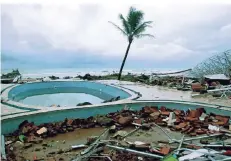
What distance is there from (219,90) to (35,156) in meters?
7.77

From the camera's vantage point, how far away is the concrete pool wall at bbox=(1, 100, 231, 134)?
20.0 ft

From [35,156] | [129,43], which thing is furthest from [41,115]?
[129,43]

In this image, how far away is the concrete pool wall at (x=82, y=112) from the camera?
608 cm

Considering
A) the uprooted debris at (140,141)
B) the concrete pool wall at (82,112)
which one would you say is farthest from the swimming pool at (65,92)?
the uprooted debris at (140,141)

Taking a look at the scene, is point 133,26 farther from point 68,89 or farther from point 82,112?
point 82,112

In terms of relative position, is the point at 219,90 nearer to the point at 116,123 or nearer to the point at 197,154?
the point at 116,123

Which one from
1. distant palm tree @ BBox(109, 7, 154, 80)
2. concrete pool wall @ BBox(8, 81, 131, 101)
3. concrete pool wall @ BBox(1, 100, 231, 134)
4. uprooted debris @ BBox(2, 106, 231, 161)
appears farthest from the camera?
distant palm tree @ BBox(109, 7, 154, 80)

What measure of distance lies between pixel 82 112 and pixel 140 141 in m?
2.47

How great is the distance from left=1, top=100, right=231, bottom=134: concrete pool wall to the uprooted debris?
204 mm

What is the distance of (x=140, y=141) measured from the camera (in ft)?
17.8

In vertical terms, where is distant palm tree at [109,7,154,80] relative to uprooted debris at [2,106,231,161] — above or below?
above

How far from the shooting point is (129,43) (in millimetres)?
18359

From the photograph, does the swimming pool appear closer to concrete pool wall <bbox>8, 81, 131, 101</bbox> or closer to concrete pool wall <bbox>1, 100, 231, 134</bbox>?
concrete pool wall <bbox>8, 81, 131, 101</bbox>

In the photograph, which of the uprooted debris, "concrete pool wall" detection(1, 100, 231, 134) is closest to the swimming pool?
"concrete pool wall" detection(1, 100, 231, 134)
